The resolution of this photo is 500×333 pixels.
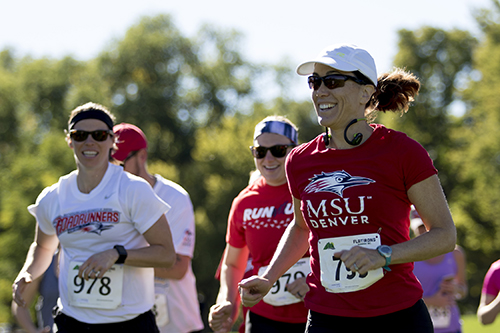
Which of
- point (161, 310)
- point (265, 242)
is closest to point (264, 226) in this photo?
point (265, 242)

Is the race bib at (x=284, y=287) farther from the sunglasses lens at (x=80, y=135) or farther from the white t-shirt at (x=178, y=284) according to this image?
the sunglasses lens at (x=80, y=135)

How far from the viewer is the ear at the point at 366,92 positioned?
11.1 feet

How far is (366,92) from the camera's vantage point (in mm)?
3410

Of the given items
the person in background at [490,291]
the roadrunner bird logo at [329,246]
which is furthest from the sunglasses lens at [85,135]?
the person in background at [490,291]

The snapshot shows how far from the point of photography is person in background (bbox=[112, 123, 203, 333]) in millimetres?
5559

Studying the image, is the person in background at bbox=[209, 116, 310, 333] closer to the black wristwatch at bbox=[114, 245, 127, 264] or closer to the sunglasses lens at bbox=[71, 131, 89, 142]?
the black wristwatch at bbox=[114, 245, 127, 264]

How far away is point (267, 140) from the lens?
5.13 metres

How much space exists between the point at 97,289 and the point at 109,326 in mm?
253

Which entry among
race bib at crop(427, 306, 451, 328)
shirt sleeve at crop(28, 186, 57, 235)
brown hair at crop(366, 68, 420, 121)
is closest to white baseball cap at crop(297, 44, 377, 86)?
brown hair at crop(366, 68, 420, 121)

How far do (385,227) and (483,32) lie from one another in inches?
1293

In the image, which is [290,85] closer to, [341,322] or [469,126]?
[469,126]

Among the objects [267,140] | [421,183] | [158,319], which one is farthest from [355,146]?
[158,319]

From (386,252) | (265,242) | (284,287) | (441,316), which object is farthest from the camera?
(441,316)

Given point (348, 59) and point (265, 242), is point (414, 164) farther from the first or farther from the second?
point (265, 242)
